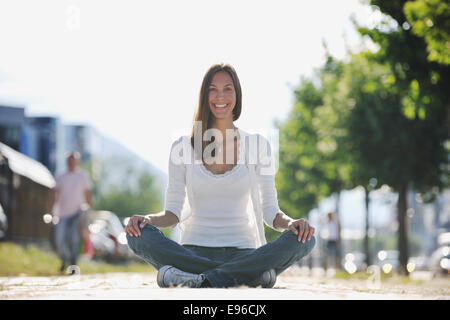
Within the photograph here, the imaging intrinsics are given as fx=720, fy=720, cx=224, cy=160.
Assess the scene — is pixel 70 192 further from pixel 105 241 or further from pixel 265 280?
pixel 105 241

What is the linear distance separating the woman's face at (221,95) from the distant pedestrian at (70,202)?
270 inches

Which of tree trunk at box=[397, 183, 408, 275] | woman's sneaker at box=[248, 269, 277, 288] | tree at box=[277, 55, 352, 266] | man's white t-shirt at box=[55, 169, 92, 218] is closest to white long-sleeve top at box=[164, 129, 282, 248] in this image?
woman's sneaker at box=[248, 269, 277, 288]

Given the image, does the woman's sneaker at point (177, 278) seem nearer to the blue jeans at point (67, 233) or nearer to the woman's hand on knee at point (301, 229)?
the woman's hand on knee at point (301, 229)

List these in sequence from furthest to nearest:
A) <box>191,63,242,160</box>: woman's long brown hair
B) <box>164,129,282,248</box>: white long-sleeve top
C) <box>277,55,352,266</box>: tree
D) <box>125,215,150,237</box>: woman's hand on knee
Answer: <box>277,55,352,266</box>: tree
<box>191,63,242,160</box>: woman's long brown hair
<box>164,129,282,248</box>: white long-sleeve top
<box>125,215,150,237</box>: woman's hand on knee

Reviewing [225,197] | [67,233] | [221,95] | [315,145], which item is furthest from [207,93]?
[315,145]

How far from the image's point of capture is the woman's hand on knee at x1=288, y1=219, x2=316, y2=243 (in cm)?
486

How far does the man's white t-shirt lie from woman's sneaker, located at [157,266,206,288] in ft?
23.1

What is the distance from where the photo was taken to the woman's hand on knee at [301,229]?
4859 mm

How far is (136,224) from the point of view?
16.4 feet

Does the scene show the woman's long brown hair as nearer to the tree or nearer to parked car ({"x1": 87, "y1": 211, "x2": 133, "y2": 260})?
the tree

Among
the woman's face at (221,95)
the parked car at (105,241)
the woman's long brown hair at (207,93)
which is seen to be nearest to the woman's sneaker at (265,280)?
the woman's long brown hair at (207,93)
